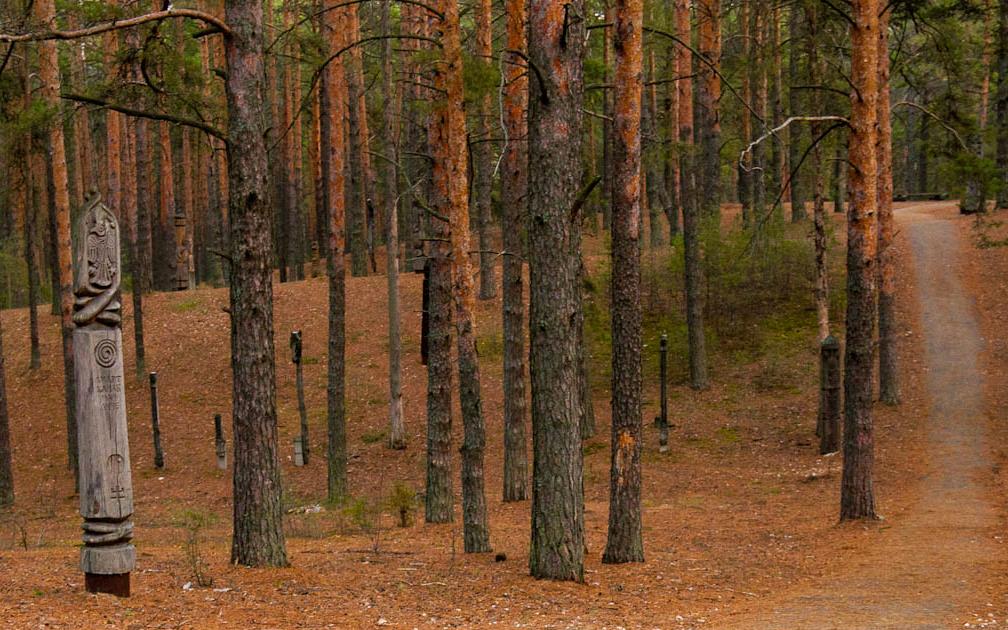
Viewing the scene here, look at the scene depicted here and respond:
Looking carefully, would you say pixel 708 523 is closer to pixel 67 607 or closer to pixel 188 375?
pixel 67 607

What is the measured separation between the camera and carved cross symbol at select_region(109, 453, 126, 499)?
753cm

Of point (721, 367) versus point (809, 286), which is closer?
point (721, 367)

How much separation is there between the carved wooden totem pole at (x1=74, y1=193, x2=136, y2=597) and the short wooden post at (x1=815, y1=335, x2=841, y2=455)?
13377mm

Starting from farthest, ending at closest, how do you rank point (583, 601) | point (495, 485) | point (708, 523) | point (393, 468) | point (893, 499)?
point (393, 468) → point (495, 485) → point (893, 499) → point (708, 523) → point (583, 601)

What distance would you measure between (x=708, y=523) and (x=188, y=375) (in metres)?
15.9

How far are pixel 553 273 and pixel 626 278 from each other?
1.45 meters

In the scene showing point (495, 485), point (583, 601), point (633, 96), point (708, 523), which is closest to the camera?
point (583, 601)

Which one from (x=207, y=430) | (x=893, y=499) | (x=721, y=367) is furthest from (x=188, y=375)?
(x=893, y=499)

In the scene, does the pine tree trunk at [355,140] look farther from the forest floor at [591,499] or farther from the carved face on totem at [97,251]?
the carved face on totem at [97,251]

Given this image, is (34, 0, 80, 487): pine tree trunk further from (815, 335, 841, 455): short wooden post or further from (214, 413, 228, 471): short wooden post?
(815, 335, 841, 455): short wooden post

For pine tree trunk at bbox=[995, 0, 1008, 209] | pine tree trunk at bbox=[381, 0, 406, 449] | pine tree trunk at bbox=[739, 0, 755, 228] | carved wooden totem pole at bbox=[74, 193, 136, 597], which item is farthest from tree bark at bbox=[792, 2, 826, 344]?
carved wooden totem pole at bbox=[74, 193, 136, 597]

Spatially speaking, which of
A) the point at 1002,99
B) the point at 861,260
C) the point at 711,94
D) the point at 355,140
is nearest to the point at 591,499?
the point at 861,260

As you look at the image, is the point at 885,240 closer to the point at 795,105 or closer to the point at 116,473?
the point at 795,105

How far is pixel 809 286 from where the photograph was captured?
27.2 meters
